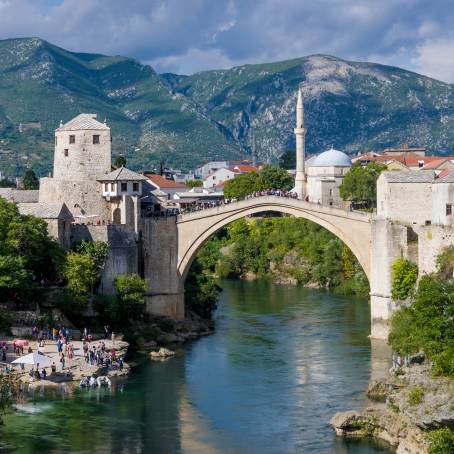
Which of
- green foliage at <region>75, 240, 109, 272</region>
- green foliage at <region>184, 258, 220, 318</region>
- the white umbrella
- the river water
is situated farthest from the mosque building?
the white umbrella

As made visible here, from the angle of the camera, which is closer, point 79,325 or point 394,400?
point 394,400

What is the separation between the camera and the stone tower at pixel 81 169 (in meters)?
68.8

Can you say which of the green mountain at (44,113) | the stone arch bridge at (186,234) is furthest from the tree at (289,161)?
the stone arch bridge at (186,234)

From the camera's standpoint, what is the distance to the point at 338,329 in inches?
2655

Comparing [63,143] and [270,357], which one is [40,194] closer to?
[63,143]

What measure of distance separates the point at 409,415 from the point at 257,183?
234 ft

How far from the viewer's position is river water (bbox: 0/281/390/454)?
147 ft

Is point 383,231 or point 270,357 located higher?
point 383,231

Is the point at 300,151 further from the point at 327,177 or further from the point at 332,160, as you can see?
the point at 332,160

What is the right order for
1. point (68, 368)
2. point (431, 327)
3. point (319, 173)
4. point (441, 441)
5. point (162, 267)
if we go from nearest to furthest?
point (441, 441)
point (431, 327)
point (68, 368)
point (162, 267)
point (319, 173)

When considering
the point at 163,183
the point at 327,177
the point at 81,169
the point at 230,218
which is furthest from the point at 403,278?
the point at 163,183

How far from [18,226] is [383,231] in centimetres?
Answer: 1864

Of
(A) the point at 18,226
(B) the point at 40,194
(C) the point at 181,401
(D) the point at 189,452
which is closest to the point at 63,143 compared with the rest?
(B) the point at 40,194

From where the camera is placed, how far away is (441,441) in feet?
127
